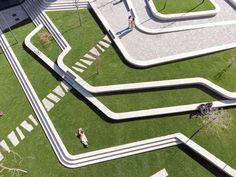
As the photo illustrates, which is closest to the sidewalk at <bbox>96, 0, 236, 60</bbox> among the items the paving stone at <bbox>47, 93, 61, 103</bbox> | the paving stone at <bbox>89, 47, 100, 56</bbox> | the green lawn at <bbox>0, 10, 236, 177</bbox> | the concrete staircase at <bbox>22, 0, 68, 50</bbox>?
the green lawn at <bbox>0, 10, 236, 177</bbox>

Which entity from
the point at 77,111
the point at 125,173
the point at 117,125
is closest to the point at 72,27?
the point at 77,111

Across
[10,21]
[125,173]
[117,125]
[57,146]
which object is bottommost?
[125,173]

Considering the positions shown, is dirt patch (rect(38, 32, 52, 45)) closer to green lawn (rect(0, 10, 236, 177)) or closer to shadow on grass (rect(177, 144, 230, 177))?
green lawn (rect(0, 10, 236, 177))

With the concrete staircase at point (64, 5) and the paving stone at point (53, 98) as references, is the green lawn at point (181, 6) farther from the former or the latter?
the paving stone at point (53, 98)

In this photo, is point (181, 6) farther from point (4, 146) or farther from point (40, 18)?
point (4, 146)

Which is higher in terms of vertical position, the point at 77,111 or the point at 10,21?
the point at 10,21

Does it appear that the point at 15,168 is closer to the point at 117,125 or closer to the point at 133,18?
the point at 117,125

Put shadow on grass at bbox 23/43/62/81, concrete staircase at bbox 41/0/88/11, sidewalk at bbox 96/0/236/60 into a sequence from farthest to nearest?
1. concrete staircase at bbox 41/0/88/11
2. shadow on grass at bbox 23/43/62/81
3. sidewalk at bbox 96/0/236/60

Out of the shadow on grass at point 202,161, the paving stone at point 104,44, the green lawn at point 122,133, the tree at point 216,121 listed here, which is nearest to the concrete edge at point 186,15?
the green lawn at point 122,133
